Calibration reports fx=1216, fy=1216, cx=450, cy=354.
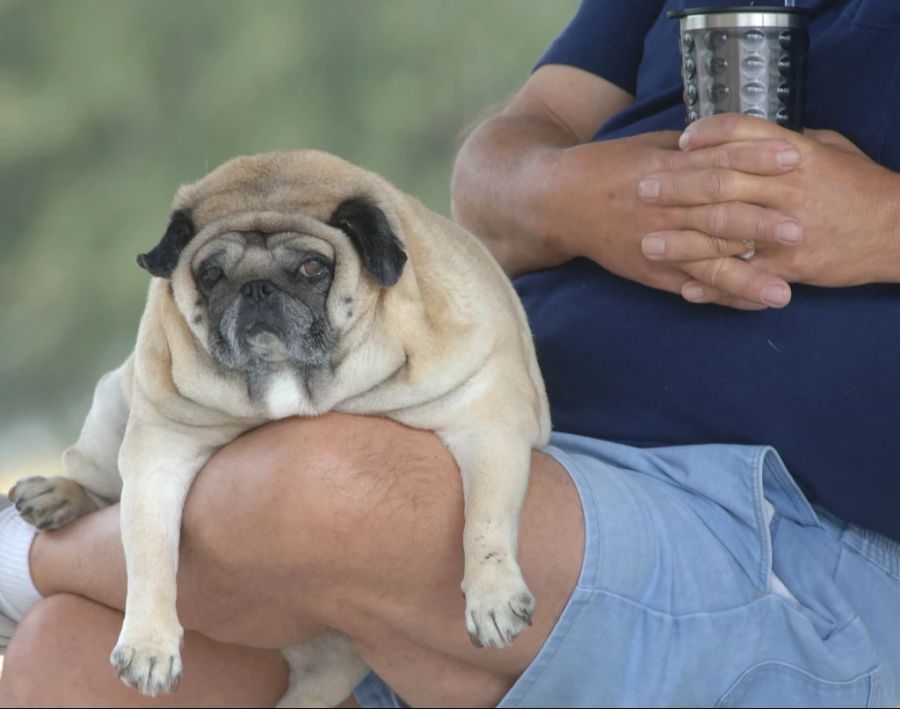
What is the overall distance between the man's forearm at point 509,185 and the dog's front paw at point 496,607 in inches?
16.4

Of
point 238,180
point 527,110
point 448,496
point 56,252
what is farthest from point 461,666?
point 56,252

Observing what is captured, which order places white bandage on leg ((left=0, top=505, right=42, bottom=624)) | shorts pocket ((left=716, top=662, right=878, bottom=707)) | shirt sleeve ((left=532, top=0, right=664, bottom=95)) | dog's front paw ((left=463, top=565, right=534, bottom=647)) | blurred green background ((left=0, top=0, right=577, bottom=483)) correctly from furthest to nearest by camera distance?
blurred green background ((left=0, top=0, right=577, bottom=483)) < shirt sleeve ((left=532, top=0, right=664, bottom=95)) < white bandage on leg ((left=0, top=505, right=42, bottom=624)) < shorts pocket ((left=716, top=662, right=878, bottom=707)) < dog's front paw ((left=463, top=565, right=534, bottom=647))

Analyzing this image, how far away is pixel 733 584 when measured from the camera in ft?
3.18

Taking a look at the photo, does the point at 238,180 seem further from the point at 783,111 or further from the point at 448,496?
the point at 783,111

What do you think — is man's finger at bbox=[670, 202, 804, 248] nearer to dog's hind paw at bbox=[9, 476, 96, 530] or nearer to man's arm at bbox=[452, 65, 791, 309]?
man's arm at bbox=[452, 65, 791, 309]

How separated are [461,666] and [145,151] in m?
1.83

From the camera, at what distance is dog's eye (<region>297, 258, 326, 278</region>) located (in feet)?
2.97

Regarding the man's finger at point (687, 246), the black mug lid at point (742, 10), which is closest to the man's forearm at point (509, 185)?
the man's finger at point (687, 246)

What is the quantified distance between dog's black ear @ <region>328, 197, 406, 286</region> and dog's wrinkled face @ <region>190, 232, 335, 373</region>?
0.08 ft

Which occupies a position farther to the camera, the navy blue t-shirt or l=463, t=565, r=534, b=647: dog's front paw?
the navy blue t-shirt

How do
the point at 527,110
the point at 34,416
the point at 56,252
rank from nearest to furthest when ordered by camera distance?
the point at 527,110 < the point at 34,416 < the point at 56,252

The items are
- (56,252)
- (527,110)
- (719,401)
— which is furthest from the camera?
(56,252)

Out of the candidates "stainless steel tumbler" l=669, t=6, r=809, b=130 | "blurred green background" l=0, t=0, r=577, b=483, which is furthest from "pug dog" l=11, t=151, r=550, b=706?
"blurred green background" l=0, t=0, r=577, b=483

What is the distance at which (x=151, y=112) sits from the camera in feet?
8.34
